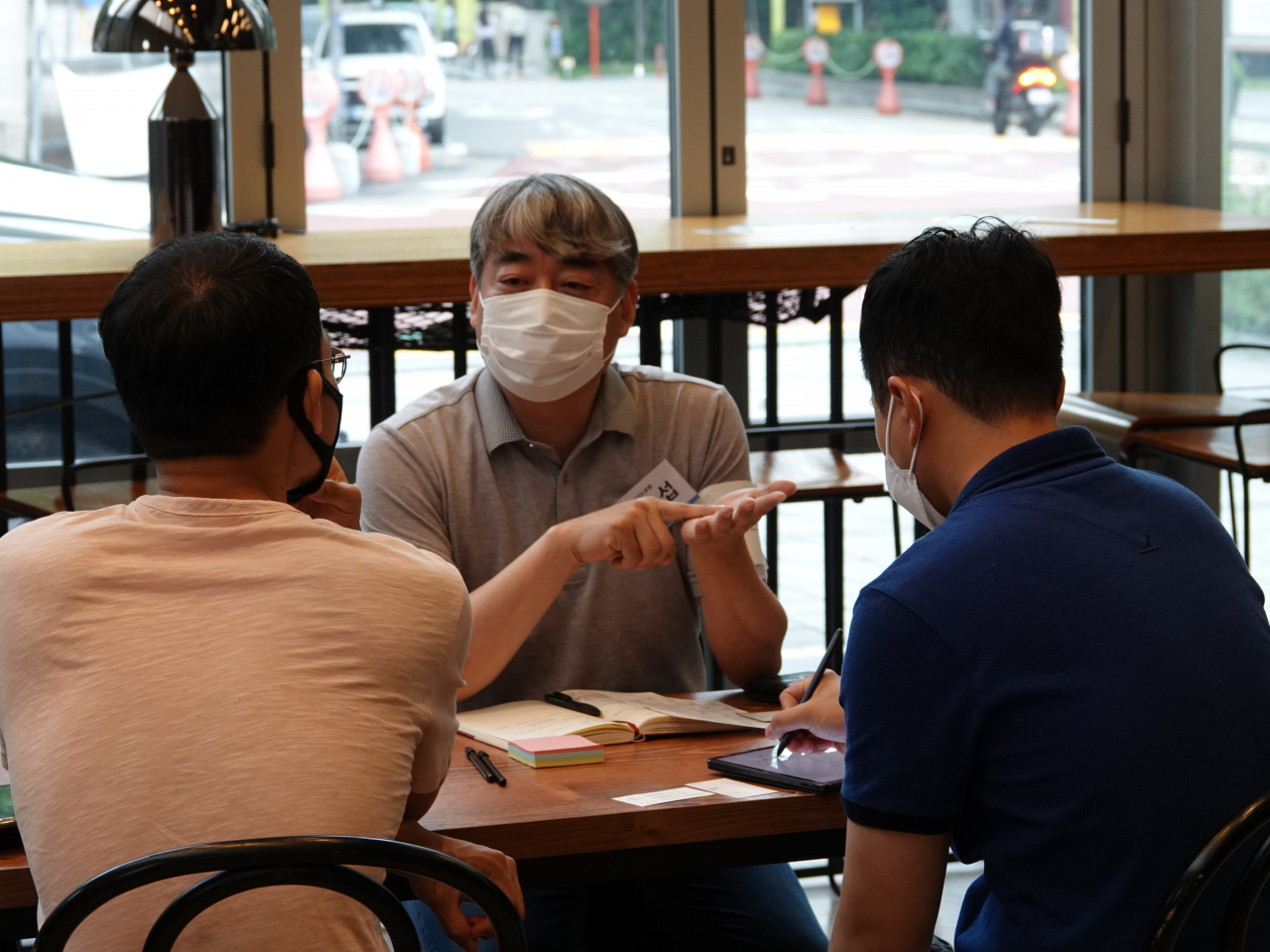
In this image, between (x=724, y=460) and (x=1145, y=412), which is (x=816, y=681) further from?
(x=1145, y=412)

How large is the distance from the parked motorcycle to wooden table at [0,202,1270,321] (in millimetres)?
718

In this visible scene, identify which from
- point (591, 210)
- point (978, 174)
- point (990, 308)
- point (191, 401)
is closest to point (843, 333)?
point (978, 174)

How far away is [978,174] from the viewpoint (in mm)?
4027

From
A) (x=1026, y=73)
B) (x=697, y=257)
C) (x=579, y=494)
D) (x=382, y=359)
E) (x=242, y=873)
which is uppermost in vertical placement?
(x=1026, y=73)

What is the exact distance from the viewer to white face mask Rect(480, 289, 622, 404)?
77.5 inches

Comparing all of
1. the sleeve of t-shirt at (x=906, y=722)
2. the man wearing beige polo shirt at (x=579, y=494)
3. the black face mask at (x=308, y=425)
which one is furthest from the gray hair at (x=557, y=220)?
the sleeve of t-shirt at (x=906, y=722)

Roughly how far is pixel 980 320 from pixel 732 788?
0.53 metres

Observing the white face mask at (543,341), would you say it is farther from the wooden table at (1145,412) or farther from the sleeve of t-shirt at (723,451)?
the wooden table at (1145,412)

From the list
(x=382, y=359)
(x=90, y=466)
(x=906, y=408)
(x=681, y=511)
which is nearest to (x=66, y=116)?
(x=382, y=359)

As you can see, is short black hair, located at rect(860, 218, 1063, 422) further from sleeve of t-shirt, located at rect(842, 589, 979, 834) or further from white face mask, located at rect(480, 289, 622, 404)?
white face mask, located at rect(480, 289, 622, 404)

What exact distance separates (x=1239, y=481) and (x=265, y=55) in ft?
9.92

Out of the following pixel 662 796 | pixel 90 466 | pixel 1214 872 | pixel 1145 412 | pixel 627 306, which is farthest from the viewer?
pixel 1145 412

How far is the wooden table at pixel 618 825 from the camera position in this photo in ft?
4.44

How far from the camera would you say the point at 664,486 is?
1.98 meters
